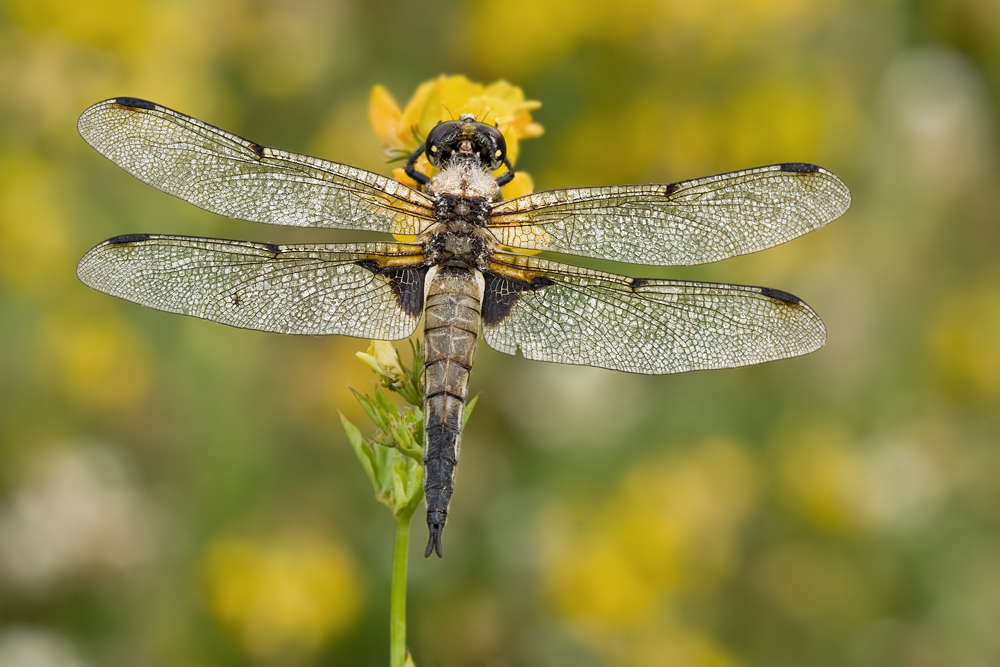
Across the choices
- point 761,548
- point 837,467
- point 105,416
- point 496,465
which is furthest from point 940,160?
point 105,416

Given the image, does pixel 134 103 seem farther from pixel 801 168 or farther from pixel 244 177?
pixel 801 168

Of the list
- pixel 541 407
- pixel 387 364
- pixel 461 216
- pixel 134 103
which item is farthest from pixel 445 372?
pixel 541 407

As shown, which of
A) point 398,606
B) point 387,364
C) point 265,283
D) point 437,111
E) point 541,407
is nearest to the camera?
point 398,606

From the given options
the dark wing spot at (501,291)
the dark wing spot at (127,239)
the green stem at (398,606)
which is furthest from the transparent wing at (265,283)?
the green stem at (398,606)

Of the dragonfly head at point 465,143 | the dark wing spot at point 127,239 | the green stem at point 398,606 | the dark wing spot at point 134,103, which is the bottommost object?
the green stem at point 398,606

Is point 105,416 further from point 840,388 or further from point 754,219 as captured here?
point 840,388

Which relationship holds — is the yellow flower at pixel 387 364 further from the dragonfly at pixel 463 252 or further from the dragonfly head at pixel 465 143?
the dragonfly head at pixel 465 143
